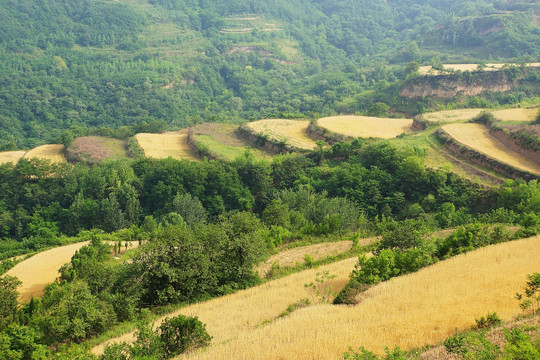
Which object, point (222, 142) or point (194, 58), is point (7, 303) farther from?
point (194, 58)

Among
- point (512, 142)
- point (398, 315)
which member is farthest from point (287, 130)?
point (398, 315)

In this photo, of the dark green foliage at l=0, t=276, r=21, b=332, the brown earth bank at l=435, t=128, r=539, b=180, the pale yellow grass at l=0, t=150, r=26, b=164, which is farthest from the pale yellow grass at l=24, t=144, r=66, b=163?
the brown earth bank at l=435, t=128, r=539, b=180

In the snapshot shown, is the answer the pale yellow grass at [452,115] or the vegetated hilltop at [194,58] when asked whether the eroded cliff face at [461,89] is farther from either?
the pale yellow grass at [452,115]

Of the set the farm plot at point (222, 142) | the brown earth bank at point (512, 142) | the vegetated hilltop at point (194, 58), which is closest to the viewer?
the brown earth bank at point (512, 142)

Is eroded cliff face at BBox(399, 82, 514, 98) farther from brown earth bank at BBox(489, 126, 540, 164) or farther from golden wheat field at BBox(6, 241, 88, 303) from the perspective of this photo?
golden wheat field at BBox(6, 241, 88, 303)

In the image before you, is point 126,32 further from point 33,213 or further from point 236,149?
point 33,213

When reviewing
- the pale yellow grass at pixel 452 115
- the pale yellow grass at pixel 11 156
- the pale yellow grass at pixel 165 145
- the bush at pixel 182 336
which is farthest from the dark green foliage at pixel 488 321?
the pale yellow grass at pixel 11 156

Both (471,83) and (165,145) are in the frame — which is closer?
(165,145)
